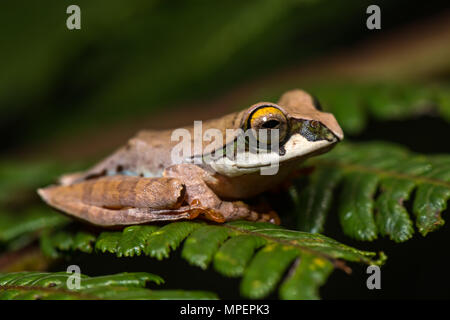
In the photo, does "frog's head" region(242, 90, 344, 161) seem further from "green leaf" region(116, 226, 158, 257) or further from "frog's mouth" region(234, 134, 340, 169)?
"green leaf" region(116, 226, 158, 257)

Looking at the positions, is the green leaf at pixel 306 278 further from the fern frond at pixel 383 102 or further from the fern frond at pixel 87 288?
the fern frond at pixel 383 102

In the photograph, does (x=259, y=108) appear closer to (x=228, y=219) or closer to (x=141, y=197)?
(x=228, y=219)

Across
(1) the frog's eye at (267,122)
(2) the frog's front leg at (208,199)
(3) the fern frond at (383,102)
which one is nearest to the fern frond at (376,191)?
(2) the frog's front leg at (208,199)

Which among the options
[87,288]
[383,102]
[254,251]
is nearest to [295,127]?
[254,251]

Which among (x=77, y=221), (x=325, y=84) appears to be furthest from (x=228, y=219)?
(x=325, y=84)

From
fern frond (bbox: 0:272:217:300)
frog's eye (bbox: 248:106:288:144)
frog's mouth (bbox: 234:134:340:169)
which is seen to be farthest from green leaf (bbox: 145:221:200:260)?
frog's eye (bbox: 248:106:288:144)
